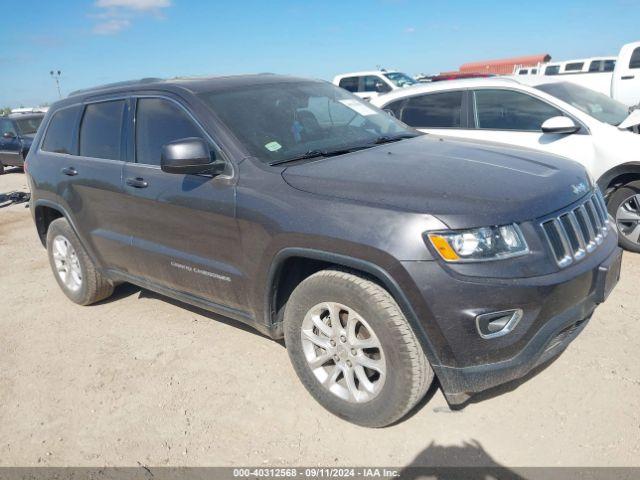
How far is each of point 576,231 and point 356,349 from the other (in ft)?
4.00

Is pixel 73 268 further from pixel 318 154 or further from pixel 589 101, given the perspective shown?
pixel 589 101

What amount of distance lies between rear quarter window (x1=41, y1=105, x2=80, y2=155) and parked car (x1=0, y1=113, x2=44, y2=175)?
10534 millimetres

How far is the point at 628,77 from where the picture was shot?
9844 mm

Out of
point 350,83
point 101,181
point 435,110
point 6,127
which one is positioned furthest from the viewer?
point 350,83

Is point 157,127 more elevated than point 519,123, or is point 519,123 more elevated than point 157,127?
point 157,127

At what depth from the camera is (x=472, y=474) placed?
245 cm

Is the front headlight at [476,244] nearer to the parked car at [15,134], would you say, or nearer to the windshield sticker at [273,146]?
the windshield sticker at [273,146]

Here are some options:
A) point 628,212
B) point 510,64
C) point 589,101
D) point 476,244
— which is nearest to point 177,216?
point 476,244

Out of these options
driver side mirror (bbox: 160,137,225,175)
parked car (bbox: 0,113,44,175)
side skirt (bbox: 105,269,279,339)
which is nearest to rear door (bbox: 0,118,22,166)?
parked car (bbox: 0,113,44,175)

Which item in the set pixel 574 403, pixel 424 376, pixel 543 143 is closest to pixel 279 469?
pixel 424 376

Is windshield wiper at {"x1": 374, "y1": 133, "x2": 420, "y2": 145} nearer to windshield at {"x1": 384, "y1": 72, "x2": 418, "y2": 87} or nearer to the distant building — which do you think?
windshield at {"x1": 384, "y1": 72, "x2": 418, "y2": 87}

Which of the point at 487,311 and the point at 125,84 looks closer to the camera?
the point at 487,311

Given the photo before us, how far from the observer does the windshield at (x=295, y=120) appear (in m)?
3.15

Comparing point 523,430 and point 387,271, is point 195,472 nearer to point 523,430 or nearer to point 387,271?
point 387,271
